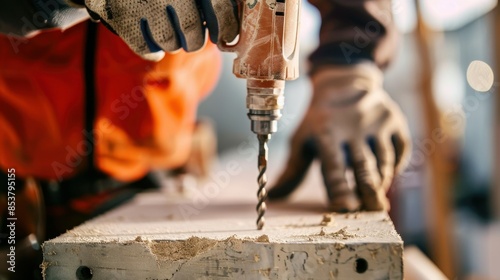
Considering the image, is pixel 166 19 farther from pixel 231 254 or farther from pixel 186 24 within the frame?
pixel 231 254

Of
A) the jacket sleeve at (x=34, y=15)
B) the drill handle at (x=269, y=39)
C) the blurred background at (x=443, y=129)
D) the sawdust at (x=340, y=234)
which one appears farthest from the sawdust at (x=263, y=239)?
the blurred background at (x=443, y=129)

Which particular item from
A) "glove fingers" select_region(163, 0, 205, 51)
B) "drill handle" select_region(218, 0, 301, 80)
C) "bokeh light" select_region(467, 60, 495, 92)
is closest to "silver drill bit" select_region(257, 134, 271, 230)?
"drill handle" select_region(218, 0, 301, 80)

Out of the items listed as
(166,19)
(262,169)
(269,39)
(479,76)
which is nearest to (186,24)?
(166,19)

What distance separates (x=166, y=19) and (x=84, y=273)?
1.51 feet

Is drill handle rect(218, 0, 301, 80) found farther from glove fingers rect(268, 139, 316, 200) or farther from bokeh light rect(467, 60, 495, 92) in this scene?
bokeh light rect(467, 60, 495, 92)

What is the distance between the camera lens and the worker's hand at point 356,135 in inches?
44.8

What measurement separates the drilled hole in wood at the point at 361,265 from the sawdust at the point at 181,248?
0.23m

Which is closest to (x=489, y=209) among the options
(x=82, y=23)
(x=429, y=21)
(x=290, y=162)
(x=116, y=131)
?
(x=429, y=21)

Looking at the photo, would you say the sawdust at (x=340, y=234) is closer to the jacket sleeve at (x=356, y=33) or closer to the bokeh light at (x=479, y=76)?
the jacket sleeve at (x=356, y=33)

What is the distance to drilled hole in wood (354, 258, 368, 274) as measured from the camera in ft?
2.69

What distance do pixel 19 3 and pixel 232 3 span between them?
0.46 m

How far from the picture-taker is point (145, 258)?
85 cm

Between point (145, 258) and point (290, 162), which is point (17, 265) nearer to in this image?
point (145, 258)

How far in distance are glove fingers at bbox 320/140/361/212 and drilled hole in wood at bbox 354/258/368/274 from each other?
30 cm
